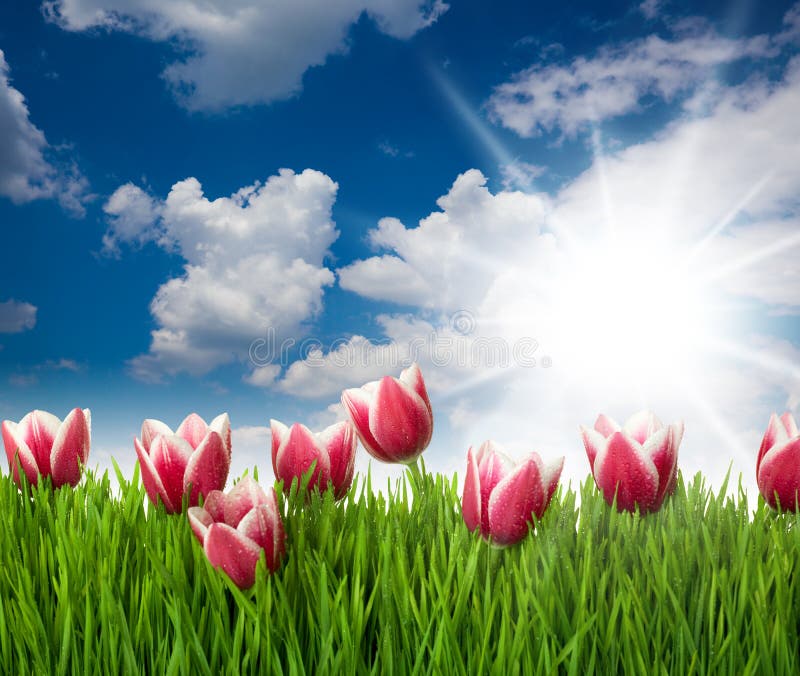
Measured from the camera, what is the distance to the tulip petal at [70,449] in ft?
7.36

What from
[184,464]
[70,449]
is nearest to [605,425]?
[184,464]

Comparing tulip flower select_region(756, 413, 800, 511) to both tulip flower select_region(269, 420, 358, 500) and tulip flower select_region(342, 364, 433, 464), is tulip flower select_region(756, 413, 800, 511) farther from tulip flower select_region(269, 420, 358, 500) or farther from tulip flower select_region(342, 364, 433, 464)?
tulip flower select_region(269, 420, 358, 500)

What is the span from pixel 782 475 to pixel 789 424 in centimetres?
14

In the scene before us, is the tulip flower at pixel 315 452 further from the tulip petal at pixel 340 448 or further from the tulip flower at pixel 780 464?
the tulip flower at pixel 780 464

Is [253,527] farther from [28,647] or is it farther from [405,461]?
[28,647]

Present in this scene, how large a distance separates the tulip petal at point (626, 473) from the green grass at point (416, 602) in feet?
0.19

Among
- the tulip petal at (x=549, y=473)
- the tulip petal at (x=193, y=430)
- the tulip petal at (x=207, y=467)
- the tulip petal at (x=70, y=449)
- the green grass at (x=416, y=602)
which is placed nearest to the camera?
the green grass at (x=416, y=602)

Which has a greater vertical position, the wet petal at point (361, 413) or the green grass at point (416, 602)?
the wet petal at point (361, 413)

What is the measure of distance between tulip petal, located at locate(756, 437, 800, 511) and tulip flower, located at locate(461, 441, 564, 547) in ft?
2.42

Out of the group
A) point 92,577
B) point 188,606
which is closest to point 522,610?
point 188,606

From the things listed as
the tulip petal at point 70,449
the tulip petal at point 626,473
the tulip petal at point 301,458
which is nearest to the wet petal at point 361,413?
the tulip petal at point 301,458

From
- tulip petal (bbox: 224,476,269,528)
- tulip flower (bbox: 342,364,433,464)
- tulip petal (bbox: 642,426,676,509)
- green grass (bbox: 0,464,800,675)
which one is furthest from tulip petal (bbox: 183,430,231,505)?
tulip petal (bbox: 642,426,676,509)

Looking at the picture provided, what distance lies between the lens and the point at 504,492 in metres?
1.46

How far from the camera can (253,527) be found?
1423 millimetres
